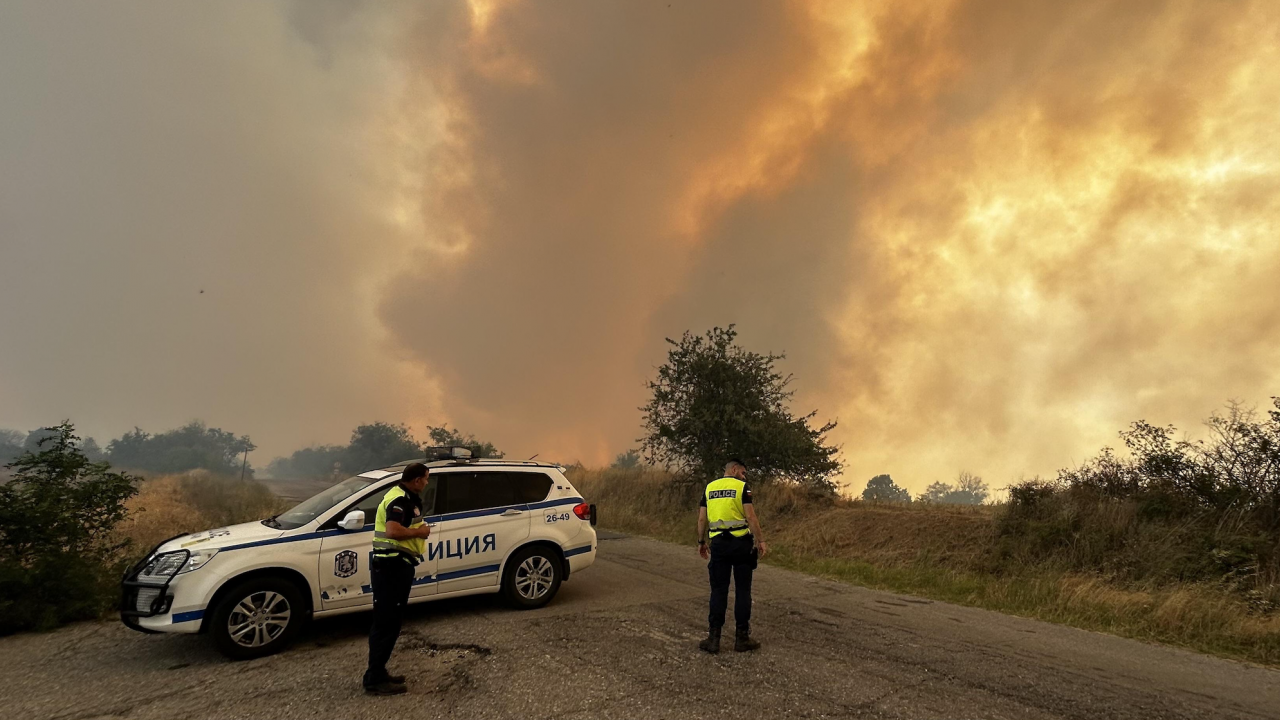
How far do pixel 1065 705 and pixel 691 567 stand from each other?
23.0 feet

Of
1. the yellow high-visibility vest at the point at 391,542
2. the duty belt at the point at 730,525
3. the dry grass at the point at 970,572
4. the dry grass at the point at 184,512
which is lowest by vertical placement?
the dry grass at the point at 184,512

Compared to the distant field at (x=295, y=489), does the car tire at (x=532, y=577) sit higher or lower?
higher

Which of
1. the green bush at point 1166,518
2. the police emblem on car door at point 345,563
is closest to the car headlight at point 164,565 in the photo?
the police emblem on car door at point 345,563

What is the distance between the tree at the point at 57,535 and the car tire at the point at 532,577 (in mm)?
4964

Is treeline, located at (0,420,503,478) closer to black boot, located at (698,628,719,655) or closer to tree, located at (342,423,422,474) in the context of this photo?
tree, located at (342,423,422,474)

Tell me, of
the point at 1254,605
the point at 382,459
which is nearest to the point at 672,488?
the point at 1254,605

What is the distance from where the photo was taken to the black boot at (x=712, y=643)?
20.5 ft

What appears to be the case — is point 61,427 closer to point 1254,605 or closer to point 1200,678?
point 1200,678

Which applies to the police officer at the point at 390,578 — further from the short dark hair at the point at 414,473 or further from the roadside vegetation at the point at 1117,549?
the roadside vegetation at the point at 1117,549

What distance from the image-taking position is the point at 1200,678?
6.31m

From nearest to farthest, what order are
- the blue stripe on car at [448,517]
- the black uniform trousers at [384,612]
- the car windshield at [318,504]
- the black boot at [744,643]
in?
the black uniform trousers at [384,612] → the blue stripe on car at [448,517] → the black boot at [744,643] → the car windshield at [318,504]

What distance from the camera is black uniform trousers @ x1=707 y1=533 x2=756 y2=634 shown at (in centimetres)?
638

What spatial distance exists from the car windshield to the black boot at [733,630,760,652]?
14.6ft

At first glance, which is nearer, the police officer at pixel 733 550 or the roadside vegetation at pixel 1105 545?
the police officer at pixel 733 550
